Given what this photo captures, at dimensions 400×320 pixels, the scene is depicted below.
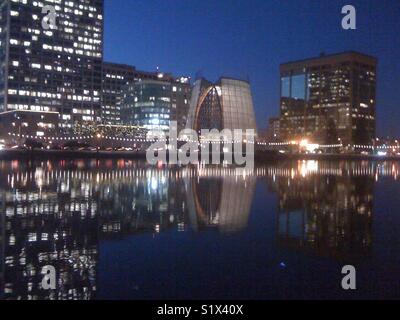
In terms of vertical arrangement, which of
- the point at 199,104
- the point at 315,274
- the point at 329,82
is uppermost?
the point at 329,82

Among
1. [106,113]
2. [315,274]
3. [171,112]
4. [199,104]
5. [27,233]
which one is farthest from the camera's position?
[106,113]

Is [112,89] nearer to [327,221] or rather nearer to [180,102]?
[180,102]

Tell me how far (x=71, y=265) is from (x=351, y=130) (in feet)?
537

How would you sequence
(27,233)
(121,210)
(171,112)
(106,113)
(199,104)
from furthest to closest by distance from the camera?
(106,113) → (171,112) → (199,104) → (121,210) → (27,233)

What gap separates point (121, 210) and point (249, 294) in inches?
385

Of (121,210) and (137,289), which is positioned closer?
(137,289)

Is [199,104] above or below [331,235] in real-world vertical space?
above

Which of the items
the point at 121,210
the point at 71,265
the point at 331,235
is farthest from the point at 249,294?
the point at 121,210

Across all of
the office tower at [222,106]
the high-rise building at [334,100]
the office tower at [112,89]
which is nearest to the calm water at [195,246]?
the office tower at [222,106]

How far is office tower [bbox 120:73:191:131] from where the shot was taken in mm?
157375

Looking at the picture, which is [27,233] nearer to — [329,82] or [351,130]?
[351,130]

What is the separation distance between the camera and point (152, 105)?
6211 inches
